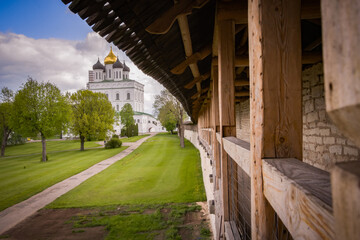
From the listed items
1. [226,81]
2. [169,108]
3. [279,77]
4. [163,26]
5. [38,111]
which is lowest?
[279,77]

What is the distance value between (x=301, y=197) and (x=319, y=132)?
4.66 m

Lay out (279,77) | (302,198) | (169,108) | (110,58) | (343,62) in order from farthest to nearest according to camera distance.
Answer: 1. (110,58)
2. (169,108)
3. (279,77)
4. (302,198)
5. (343,62)

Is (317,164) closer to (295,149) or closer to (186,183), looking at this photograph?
(295,149)

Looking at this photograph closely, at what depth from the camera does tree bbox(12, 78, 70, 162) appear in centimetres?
2333

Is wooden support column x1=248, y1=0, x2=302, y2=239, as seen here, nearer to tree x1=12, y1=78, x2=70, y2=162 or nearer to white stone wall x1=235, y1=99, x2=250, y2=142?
white stone wall x1=235, y1=99, x2=250, y2=142

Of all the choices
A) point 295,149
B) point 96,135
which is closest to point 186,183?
point 295,149

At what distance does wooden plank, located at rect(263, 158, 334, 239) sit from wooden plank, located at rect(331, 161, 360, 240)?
0.12 m

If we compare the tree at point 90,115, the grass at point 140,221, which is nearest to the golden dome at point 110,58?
the tree at point 90,115

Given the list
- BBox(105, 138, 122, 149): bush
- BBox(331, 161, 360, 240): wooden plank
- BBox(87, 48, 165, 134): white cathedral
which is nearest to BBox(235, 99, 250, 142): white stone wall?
BBox(331, 161, 360, 240): wooden plank

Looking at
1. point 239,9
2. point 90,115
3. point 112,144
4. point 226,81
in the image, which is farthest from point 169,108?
point 239,9

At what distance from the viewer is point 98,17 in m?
2.13

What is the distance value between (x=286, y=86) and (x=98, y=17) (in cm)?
178

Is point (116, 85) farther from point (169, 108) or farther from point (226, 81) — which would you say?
point (226, 81)

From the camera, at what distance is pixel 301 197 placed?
705 millimetres
